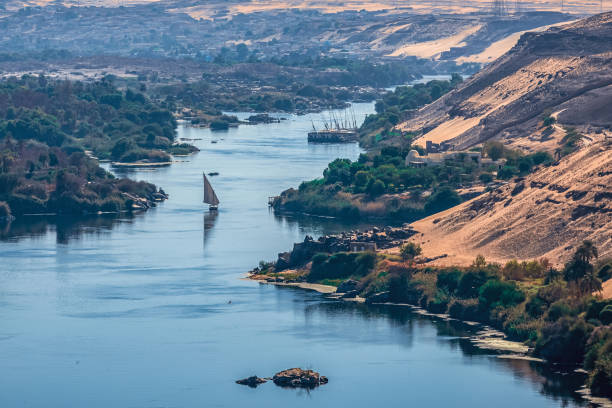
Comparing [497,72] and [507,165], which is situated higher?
[497,72]

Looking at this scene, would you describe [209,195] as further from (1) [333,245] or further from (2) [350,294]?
(2) [350,294]

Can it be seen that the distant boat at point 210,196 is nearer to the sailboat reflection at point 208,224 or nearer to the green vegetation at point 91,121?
the sailboat reflection at point 208,224

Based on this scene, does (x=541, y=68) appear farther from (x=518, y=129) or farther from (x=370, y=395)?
(x=370, y=395)

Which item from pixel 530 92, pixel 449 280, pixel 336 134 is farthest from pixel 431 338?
pixel 336 134

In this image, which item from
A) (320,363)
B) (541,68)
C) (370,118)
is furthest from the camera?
(370,118)

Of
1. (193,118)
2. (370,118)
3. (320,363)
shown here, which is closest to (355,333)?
(320,363)

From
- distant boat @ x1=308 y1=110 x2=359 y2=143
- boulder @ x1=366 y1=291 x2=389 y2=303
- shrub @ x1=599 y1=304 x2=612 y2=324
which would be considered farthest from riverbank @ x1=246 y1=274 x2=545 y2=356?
distant boat @ x1=308 y1=110 x2=359 y2=143

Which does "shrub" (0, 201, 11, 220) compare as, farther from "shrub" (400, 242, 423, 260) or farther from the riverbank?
"shrub" (400, 242, 423, 260)
